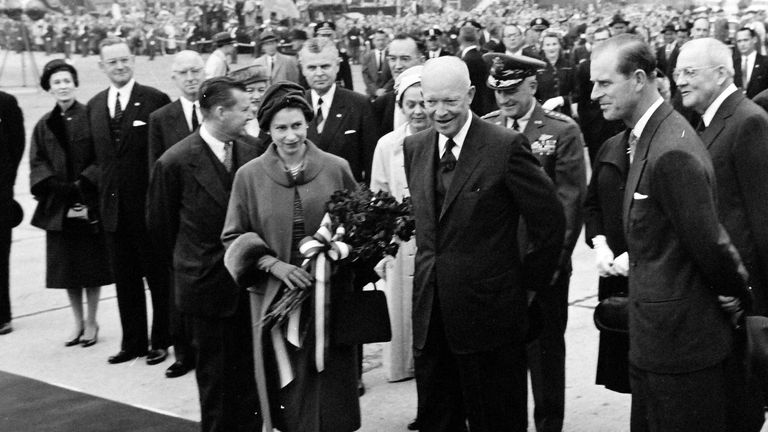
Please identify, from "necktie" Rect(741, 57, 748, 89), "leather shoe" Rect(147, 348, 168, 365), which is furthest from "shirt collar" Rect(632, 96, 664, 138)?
"necktie" Rect(741, 57, 748, 89)

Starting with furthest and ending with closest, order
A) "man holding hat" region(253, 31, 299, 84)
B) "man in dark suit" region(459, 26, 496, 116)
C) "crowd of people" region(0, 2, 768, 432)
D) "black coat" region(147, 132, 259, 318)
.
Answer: "man holding hat" region(253, 31, 299, 84) → "man in dark suit" region(459, 26, 496, 116) → "black coat" region(147, 132, 259, 318) → "crowd of people" region(0, 2, 768, 432)

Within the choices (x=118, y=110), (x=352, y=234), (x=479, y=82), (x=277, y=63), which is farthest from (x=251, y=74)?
(x=277, y=63)

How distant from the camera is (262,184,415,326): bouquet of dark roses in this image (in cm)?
473

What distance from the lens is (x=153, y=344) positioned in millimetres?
7539

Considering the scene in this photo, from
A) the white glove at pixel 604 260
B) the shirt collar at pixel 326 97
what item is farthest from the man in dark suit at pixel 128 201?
the white glove at pixel 604 260

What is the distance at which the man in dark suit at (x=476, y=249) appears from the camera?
178 inches

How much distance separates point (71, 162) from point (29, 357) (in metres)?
1.41

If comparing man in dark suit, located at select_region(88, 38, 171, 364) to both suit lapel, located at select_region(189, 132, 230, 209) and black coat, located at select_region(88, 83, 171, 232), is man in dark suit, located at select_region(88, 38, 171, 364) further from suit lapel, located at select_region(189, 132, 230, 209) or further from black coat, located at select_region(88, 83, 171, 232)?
suit lapel, located at select_region(189, 132, 230, 209)

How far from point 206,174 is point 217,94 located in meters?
0.41

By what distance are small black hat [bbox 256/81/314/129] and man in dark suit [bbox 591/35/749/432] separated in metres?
1.45

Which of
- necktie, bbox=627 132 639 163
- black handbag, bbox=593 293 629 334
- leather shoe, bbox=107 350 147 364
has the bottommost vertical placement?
leather shoe, bbox=107 350 147 364

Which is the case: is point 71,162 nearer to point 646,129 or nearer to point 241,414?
point 241,414

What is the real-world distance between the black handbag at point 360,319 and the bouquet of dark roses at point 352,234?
157 mm

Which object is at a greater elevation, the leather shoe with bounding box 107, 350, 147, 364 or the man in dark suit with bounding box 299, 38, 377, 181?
the man in dark suit with bounding box 299, 38, 377, 181
